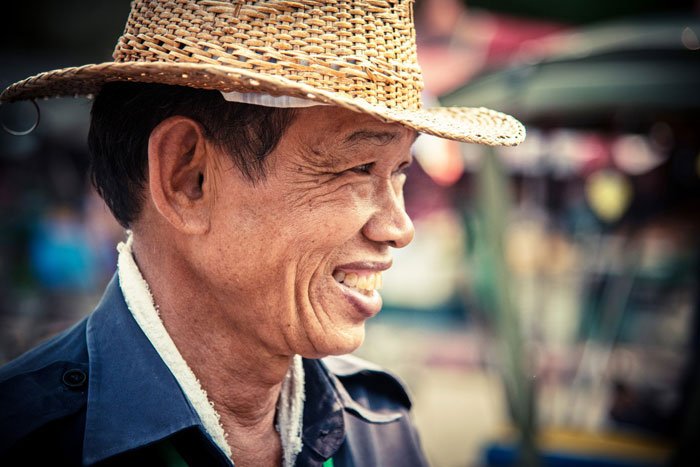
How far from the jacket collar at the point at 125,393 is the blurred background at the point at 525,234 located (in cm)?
81

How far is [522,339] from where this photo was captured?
15.2ft

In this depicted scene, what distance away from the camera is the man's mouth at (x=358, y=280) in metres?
1.50

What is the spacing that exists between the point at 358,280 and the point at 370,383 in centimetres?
55

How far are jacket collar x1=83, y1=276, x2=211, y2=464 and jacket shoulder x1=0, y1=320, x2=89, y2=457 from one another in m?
0.04

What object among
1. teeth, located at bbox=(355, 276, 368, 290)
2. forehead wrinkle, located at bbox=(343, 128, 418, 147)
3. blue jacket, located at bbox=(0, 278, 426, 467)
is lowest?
blue jacket, located at bbox=(0, 278, 426, 467)

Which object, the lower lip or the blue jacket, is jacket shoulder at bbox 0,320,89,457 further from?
the lower lip

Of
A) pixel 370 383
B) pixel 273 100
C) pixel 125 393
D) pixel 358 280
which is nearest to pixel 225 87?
pixel 273 100

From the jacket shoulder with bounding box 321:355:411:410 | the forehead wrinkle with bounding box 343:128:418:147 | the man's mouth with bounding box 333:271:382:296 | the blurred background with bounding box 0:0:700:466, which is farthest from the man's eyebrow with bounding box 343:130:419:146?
the blurred background with bounding box 0:0:700:466

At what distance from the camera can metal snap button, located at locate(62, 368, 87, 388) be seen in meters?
1.39

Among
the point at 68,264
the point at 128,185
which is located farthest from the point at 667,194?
the point at 68,264

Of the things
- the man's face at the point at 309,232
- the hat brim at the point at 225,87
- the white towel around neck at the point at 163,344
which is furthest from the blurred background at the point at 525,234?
the man's face at the point at 309,232

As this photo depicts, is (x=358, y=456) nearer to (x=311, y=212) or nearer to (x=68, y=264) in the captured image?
(x=311, y=212)

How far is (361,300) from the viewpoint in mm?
1514

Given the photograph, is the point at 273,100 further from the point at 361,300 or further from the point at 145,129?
the point at 361,300
